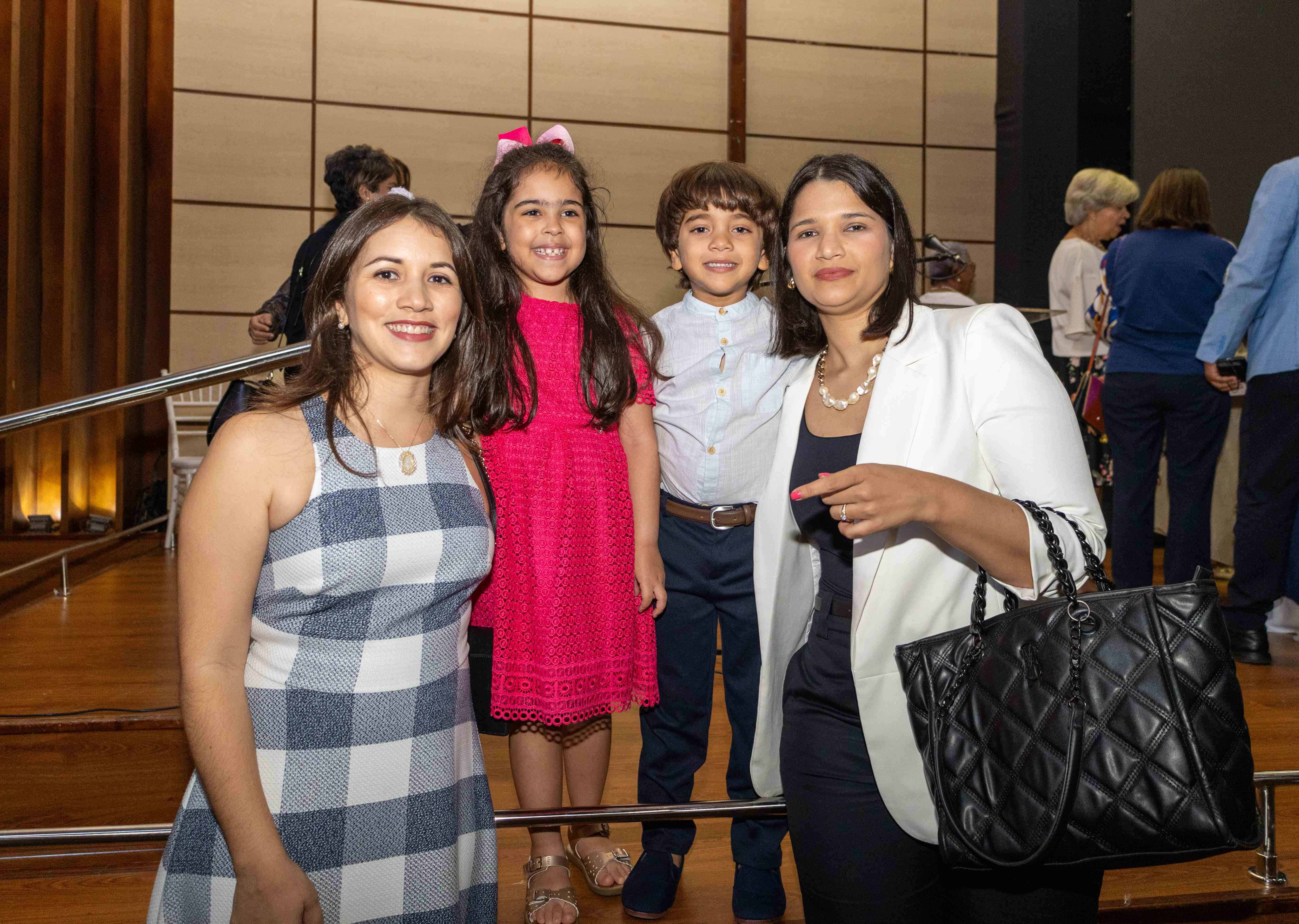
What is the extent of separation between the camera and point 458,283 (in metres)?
1.32

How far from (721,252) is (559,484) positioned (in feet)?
1.81

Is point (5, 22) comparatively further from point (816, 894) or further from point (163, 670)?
point (816, 894)

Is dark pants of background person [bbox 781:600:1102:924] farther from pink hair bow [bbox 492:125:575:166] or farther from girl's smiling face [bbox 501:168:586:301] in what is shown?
pink hair bow [bbox 492:125:575:166]

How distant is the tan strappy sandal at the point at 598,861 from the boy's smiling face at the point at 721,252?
1115mm

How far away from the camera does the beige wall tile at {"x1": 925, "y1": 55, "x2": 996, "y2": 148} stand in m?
6.27

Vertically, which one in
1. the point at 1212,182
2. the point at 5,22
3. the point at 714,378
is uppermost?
the point at 5,22

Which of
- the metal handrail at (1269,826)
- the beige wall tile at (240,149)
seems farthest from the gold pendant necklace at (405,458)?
the beige wall tile at (240,149)

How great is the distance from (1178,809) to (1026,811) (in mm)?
142

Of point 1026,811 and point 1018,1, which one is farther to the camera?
point 1018,1

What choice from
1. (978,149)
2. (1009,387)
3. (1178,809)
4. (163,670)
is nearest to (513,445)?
(1009,387)

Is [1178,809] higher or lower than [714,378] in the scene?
lower

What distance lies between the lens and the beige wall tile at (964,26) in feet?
20.5

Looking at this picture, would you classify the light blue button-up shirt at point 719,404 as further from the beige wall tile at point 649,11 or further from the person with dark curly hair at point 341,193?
the beige wall tile at point 649,11

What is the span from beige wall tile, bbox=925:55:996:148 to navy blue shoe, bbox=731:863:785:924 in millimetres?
5456
